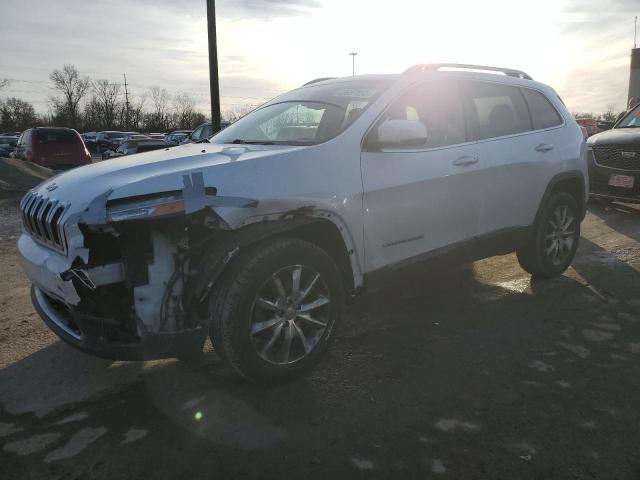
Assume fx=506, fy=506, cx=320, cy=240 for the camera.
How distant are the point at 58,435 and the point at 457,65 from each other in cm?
366

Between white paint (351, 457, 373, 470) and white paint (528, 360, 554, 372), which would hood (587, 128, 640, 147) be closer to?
white paint (528, 360, 554, 372)

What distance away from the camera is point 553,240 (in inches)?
188

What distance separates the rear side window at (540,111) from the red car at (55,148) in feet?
40.2

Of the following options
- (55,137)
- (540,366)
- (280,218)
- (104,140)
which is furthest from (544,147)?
(104,140)

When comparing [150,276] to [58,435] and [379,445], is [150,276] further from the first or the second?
[379,445]

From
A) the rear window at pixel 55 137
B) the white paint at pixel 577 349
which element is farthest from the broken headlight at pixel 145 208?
the rear window at pixel 55 137

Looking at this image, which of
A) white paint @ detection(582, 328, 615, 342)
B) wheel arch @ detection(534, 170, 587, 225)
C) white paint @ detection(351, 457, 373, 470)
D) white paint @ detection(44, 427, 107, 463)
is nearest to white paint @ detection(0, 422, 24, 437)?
white paint @ detection(44, 427, 107, 463)

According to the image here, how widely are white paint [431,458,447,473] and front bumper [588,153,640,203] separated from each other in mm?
7018

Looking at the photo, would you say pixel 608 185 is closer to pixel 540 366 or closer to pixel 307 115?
pixel 540 366

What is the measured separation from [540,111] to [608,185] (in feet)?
14.0

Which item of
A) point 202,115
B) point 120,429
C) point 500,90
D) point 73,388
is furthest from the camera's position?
point 202,115

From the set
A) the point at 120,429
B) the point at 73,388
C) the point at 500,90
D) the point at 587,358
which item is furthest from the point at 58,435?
the point at 500,90

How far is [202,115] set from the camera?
87.5 meters

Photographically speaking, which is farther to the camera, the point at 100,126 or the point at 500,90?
the point at 100,126
